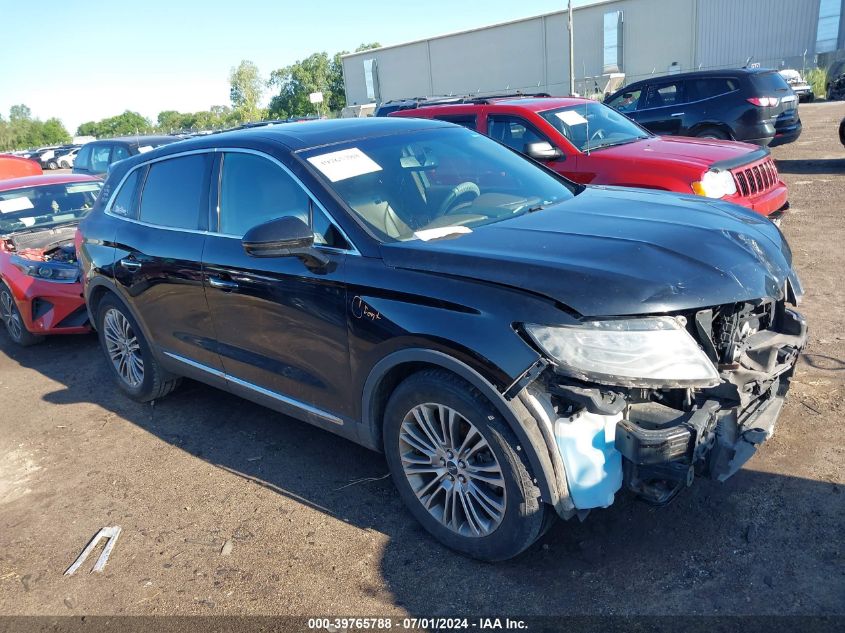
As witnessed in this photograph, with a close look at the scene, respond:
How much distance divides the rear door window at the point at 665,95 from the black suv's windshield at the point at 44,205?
31.3ft

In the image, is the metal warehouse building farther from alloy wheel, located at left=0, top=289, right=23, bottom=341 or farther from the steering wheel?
the steering wheel

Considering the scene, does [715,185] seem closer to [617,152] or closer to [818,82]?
[617,152]

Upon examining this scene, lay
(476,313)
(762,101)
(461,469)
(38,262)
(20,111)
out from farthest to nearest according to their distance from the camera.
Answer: (20,111) < (762,101) < (38,262) < (461,469) < (476,313)

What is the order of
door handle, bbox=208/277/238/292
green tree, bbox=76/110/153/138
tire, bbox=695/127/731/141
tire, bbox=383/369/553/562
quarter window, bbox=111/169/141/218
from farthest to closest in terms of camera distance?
green tree, bbox=76/110/153/138 < tire, bbox=695/127/731/141 < quarter window, bbox=111/169/141/218 < door handle, bbox=208/277/238/292 < tire, bbox=383/369/553/562

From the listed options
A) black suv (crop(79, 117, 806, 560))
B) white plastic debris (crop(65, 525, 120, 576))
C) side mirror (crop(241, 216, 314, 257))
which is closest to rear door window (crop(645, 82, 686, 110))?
black suv (crop(79, 117, 806, 560))

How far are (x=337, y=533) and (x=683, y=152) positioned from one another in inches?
204

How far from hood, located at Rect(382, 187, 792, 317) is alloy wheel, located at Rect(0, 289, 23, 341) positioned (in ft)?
17.3

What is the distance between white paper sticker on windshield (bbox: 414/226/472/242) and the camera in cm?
328

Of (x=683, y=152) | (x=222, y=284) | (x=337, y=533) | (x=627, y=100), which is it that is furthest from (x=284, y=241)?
(x=627, y=100)

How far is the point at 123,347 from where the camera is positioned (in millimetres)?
→ 5250

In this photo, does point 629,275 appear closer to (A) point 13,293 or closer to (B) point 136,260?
(B) point 136,260

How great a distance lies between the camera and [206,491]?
3963 millimetres

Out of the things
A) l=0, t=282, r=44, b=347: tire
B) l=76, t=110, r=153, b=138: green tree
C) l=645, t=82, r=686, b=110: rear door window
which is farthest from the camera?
l=76, t=110, r=153, b=138: green tree

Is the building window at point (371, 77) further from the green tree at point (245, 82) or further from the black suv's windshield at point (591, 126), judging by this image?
the black suv's windshield at point (591, 126)
